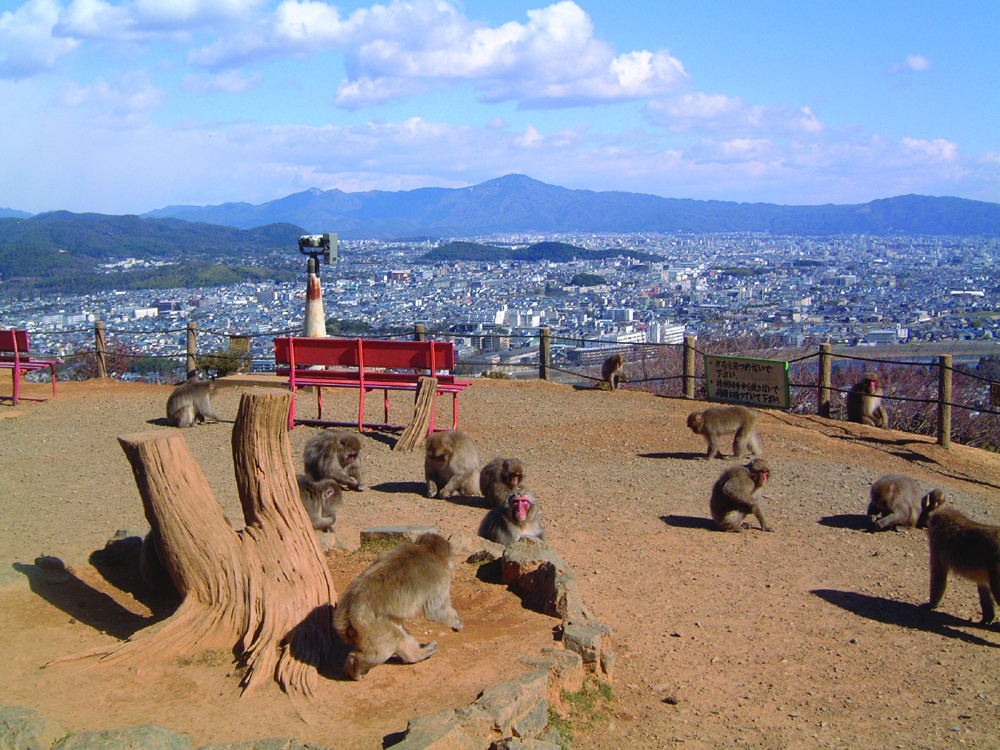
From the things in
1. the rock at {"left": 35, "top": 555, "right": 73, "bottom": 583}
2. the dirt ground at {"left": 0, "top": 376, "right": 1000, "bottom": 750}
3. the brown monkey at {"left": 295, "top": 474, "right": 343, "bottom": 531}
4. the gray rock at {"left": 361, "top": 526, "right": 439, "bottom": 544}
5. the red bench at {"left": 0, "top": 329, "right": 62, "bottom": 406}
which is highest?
the red bench at {"left": 0, "top": 329, "right": 62, "bottom": 406}

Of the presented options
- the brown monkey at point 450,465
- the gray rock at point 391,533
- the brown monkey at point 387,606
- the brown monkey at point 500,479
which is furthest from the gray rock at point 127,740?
the brown monkey at point 450,465

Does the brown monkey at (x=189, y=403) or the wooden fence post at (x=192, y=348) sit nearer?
the brown monkey at (x=189, y=403)

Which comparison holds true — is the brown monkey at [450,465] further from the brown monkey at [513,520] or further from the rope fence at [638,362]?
the rope fence at [638,362]

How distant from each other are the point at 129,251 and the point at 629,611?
4554 centimetres

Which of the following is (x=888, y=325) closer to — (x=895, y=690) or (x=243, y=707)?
(x=895, y=690)

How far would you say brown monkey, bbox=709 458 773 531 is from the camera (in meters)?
8.12

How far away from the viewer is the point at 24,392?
1542 cm

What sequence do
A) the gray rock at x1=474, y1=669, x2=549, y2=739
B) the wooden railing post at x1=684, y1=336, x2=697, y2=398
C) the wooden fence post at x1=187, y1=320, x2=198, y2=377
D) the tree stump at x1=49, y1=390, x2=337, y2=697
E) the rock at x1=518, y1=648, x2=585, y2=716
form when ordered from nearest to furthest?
the gray rock at x1=474, y1=669, x2=549, y2=739 < the rock at x1=518, y1=648, x2=585, y2=716 < the tree stump at x1=49, y1=390, x2=337, y2=697 < the wooden railing post at x1=684, y1=336, x2=697, y2=398 < the wooden fence post at x1=187, y1=320, x2=198, y2=377

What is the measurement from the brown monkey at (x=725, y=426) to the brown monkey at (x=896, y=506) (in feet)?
8.16

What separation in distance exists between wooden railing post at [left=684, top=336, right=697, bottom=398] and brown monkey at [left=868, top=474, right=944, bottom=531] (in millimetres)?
6755

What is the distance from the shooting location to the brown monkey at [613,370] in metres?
15.7

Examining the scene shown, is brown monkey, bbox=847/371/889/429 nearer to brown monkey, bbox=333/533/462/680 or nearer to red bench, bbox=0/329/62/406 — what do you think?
brown monkey, bbox=333/533/462/680

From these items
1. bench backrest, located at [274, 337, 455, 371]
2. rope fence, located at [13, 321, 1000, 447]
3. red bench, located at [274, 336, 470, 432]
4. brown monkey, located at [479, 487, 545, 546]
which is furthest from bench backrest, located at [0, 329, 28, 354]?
brown monkey, located at [479, 487, 545, 546]

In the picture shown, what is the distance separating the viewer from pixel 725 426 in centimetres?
1104
